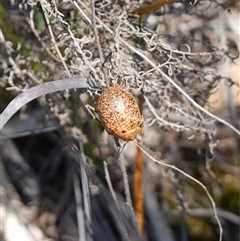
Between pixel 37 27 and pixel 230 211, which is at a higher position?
pixel 37 27

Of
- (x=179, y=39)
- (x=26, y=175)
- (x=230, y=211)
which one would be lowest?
(x=230, y=211)

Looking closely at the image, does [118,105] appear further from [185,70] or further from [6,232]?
[6,232]

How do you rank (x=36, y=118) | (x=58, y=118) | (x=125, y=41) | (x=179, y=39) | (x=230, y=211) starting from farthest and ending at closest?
(x=230, y=211), (x=36, y=118), (x=179, y=39), (x=58, y=118), (x=125, y=41)

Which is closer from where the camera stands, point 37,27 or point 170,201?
point 37,27

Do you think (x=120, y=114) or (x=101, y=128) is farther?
(x=101, y=128)

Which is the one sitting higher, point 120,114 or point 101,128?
point 120,114

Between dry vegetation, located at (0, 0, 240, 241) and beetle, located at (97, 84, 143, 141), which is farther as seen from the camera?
dry vegetation, located at (0, 0, 240, 241)

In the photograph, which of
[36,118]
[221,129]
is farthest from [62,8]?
[221,129]

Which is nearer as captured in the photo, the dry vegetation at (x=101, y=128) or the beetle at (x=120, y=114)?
the beetle at (x=120, y=114)
